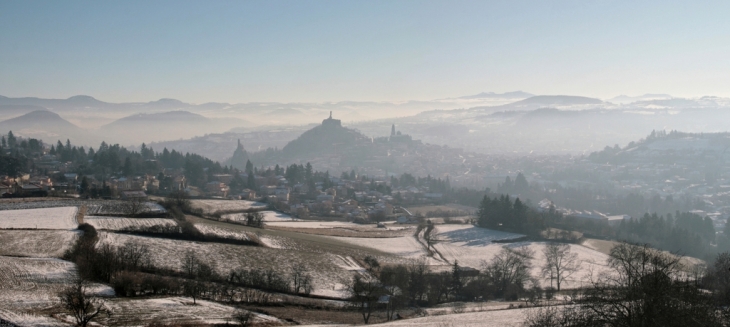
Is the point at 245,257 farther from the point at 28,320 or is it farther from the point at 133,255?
the point at 28,320

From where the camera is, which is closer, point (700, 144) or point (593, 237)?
point (593, 237)

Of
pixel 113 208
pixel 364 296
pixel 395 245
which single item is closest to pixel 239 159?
pixel 113 208

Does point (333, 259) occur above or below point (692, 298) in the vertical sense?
below

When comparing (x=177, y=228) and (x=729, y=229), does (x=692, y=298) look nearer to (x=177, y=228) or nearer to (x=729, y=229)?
(x=177, y=228)

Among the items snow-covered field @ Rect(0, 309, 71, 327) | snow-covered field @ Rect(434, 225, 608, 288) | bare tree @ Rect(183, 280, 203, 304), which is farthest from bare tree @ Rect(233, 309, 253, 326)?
snow-covered field @ Rect(434, 225, 608, 288)

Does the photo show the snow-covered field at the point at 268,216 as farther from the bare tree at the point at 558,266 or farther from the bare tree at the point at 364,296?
the bare tree at the point at 558,266

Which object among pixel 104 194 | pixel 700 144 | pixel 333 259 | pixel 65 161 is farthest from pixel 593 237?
pixel 700 144

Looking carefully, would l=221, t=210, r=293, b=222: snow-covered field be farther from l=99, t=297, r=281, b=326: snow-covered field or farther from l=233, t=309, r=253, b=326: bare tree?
l=233, t=309, r=253, b=326: bare tree
